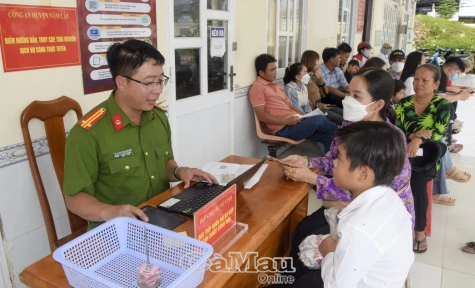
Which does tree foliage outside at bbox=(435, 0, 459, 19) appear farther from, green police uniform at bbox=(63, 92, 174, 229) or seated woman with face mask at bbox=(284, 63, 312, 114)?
green police uniform at bbox=(63, 92, 174, 229)

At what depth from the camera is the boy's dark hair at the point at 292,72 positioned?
12.9 ft

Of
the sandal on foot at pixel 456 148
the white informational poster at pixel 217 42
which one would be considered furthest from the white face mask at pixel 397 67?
the white informational poster at pixel 217 42

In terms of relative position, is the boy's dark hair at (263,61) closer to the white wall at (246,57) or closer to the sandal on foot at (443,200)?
the white wall at (246,57)

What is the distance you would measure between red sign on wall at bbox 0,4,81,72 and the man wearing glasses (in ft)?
1.52

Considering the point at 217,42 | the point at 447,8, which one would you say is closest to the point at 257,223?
the point at 217,42

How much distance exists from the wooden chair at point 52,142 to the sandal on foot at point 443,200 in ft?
9.39

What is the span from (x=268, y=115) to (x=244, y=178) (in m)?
2.13

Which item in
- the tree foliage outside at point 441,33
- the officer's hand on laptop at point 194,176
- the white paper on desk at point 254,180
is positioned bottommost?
the white paper on desk at point 254,180

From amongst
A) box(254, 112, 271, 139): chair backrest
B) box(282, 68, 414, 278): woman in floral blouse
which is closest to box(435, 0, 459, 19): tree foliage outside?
box(254, 112, 271, 139): chair backrest

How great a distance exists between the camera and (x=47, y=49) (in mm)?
1775

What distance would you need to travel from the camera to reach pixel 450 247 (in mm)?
2613

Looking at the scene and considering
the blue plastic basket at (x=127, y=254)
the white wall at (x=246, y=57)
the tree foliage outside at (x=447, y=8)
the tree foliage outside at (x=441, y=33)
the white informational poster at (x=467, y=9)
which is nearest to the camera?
the blue plastic basket at (x=127, y=254)

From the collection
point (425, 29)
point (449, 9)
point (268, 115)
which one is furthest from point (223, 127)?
point (449, 9)

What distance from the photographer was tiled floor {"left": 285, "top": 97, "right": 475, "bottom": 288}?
2.25m
